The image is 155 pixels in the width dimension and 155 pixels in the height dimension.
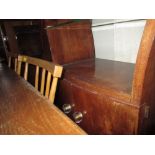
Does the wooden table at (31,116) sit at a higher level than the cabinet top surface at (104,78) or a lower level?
lower

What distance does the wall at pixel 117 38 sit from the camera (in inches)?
30.8

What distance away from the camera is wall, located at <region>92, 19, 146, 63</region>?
781mm

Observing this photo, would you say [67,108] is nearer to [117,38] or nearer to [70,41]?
[70,41]

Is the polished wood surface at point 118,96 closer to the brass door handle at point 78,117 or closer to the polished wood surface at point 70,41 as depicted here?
the brass door handle at point 78,117

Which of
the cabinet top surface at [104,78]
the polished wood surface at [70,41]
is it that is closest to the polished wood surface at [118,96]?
the cabinet top surface at [104,78]

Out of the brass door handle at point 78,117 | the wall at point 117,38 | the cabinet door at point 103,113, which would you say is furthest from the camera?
the wall at point 117,38

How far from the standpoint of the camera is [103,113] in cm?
55

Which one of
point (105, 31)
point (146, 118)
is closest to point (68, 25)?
point (105, 31)

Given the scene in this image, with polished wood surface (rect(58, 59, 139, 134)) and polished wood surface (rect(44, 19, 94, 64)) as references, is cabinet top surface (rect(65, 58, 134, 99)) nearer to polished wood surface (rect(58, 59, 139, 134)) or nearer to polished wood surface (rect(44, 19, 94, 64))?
polished wood surface (rect(58, 59, 139, 134))

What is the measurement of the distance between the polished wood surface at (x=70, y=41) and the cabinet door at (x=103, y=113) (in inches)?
10.7

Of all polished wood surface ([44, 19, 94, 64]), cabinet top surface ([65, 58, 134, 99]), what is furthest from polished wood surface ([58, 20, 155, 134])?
polished wood surface ([44, 19, 94, 64])

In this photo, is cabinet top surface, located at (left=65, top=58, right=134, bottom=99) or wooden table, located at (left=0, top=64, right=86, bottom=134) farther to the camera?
cabinet top surface, located at (left=65, top=58, right=134, bottom=99)

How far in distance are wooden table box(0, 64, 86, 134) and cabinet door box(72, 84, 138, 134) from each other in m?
0.20
